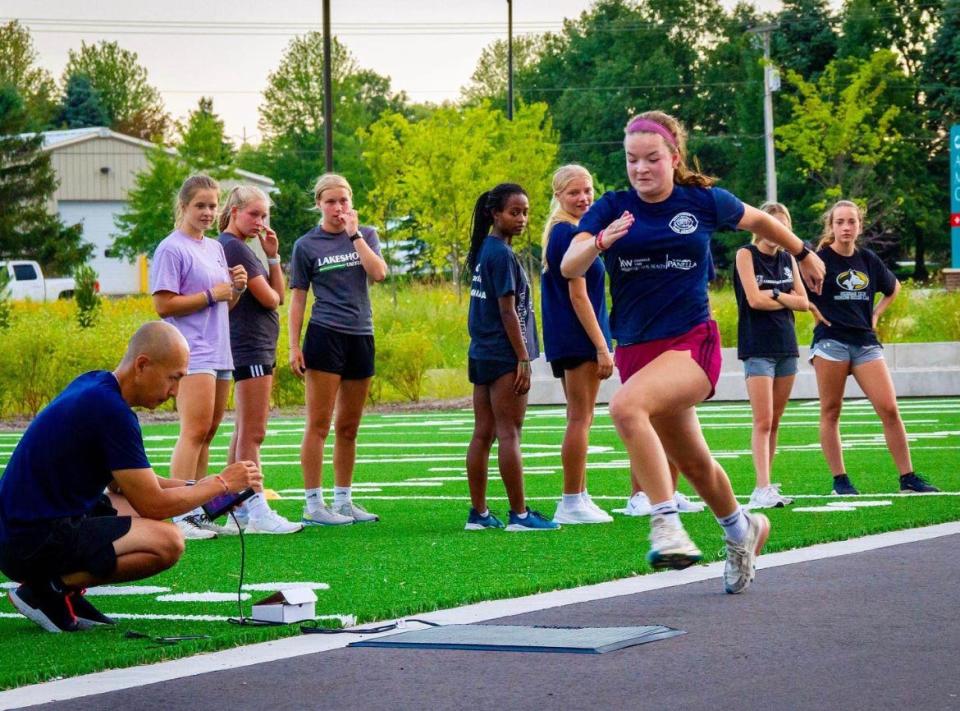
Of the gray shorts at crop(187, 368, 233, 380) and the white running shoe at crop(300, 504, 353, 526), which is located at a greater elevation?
the gray shorts at crop(187, 368, 233, 380)

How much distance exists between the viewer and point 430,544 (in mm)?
8891

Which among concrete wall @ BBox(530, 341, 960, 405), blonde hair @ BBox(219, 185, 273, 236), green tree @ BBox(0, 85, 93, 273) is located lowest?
concrete wall @ BBox(530, 341, 960, 405)

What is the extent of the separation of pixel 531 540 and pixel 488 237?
68.9 inches

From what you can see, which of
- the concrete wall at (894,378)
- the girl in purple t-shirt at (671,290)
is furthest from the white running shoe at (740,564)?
the concrete wall at (894,378)

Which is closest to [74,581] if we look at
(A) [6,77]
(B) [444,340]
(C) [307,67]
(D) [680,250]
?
(D) [680,250]

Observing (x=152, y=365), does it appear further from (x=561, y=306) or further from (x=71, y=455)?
(x=561, y=306)

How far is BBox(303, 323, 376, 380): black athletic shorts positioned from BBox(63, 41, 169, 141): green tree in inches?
4444

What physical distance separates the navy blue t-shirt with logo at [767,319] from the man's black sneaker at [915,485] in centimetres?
109

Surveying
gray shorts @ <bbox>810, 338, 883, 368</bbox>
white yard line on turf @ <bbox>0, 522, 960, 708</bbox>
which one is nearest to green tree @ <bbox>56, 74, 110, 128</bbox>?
gray shorts @ <bbox>810, 338, 883, 368</bbox>

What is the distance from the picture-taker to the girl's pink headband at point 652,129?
7088 mm

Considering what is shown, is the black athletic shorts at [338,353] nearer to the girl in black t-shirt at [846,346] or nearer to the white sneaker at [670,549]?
the girl in black t-shirt at [846,346]

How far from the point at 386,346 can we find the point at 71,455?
17625mm

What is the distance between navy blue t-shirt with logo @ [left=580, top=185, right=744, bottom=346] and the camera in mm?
7008

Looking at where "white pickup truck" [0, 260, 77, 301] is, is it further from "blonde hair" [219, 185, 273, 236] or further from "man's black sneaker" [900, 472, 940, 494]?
"man's black sneaker" [900, 472, 940, 494]
